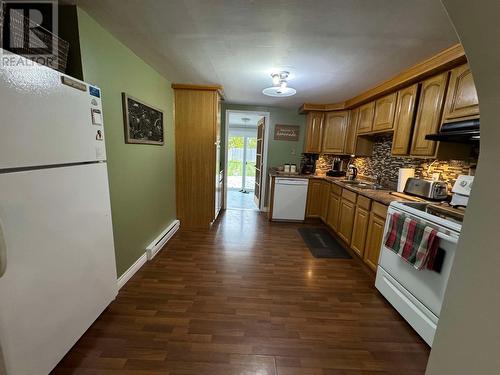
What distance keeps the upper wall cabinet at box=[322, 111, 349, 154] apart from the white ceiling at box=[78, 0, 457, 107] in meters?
1.35

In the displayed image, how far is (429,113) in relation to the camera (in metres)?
2.12

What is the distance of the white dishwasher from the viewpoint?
3.95m

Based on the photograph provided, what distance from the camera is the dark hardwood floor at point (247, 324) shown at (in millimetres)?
1351

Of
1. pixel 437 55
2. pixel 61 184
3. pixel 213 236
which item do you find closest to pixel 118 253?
pixel 61 184

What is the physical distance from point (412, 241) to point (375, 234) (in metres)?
0.66

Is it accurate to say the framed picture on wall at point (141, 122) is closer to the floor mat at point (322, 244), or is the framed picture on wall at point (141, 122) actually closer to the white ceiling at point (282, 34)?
the white ceiling at point (282, 34)

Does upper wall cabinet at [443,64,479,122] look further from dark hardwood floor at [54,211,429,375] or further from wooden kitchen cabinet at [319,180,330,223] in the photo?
wooden kitchen cabinet at [319,180,330,223]

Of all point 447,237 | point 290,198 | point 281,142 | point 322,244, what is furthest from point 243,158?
point 447,237

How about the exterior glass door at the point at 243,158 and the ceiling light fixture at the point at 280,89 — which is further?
the exterior glass door at the point at 243,158

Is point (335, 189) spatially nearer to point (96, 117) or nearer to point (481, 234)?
point (481, 234)

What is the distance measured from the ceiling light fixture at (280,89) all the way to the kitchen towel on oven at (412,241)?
165 centimetres

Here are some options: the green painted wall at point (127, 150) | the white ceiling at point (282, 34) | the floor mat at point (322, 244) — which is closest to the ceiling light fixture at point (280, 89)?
the white ceiling at point (282, 34)

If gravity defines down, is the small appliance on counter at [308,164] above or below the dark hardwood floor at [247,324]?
above

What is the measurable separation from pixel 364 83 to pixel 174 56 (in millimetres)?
2306
